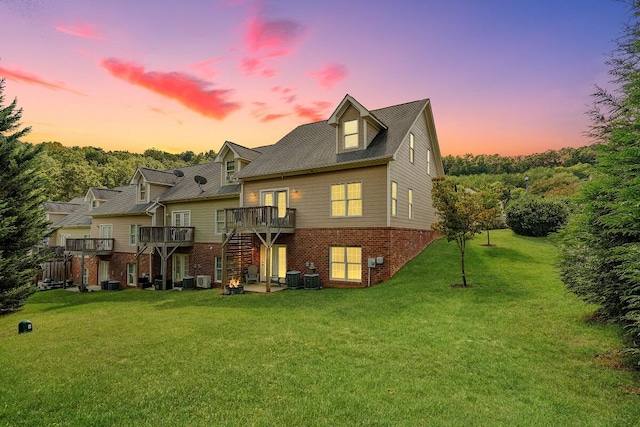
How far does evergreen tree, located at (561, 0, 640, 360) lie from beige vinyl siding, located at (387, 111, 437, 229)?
8.27 m

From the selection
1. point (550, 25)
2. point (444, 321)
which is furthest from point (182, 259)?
point (550, 25)

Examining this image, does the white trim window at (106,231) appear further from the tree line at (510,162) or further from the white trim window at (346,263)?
the tree line at (510,162)

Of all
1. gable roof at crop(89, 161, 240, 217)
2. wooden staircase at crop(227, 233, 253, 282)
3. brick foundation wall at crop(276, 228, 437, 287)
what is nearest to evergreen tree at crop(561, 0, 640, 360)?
brick foundation wall at crop(276, 228, 437, 287)

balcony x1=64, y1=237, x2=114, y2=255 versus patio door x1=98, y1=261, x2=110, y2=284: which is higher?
balcony x1=64, y1=237, x2=114, y2=255

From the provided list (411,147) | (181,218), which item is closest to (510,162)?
(411,147)

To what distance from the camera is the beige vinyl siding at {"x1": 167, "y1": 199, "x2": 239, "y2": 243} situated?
21.0 meters

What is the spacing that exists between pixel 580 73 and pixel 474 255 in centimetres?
985

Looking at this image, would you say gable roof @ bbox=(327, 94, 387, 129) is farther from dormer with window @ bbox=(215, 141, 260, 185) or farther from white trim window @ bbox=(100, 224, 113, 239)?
white trim window @ bbox=(100, 224, 113, 239)

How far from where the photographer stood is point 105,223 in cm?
2708

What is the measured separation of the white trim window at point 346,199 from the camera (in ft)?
51.3

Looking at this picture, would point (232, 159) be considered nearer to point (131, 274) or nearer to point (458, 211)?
point (131, 274)

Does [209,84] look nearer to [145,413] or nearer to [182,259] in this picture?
[182,259]

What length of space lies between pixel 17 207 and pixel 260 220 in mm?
10929

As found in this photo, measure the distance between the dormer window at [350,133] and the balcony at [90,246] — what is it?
2212 cm
